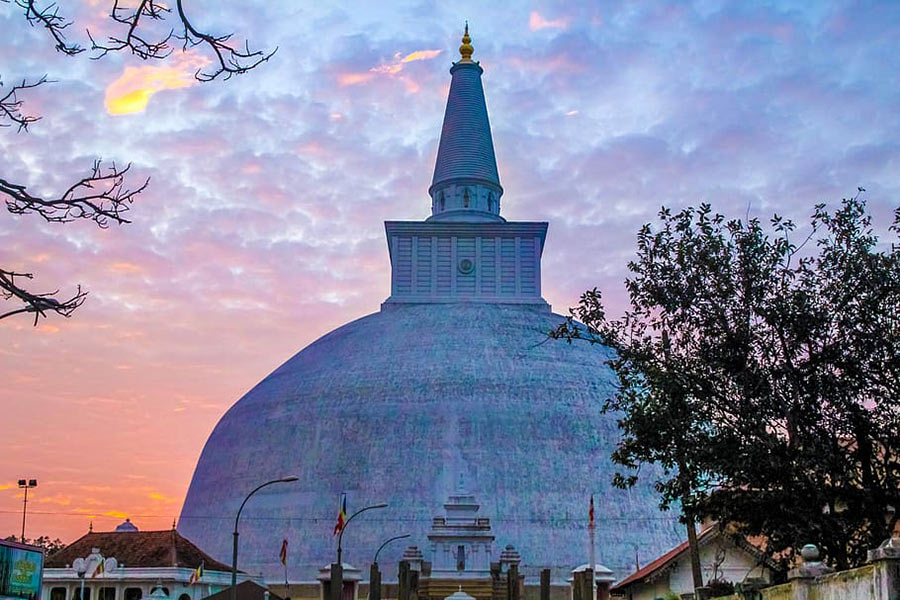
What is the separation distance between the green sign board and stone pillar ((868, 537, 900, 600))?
17.2 metres

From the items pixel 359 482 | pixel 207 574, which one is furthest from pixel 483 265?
pixel 207 574

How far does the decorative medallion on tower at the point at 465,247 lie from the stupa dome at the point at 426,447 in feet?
2.37

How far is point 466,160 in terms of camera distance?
70000mm

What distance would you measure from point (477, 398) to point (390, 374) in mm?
4874

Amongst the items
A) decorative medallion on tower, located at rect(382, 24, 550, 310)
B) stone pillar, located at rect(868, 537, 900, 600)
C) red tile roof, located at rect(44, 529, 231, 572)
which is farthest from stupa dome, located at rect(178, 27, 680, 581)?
stone pillar, located at rect(868, 537, 900, 600)

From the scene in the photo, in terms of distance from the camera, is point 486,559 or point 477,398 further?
point 477,398

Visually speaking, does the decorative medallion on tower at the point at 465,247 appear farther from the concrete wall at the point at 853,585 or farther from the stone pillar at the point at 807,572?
the stone pillar at the point at 807,572

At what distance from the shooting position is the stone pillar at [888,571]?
13648 mm

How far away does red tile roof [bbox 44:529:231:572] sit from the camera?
2040 inches

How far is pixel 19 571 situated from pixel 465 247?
44.9m

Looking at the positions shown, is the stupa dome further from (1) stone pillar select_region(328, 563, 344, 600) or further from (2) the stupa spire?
(1) stone pillar select_region(328, 563, 344, 600)

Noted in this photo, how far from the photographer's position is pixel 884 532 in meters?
21.6

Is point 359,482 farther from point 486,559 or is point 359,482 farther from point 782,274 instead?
point 782,274

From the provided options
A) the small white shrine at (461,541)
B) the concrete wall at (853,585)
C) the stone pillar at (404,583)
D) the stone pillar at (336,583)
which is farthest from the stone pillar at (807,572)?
the small white shrine at (461,541)
